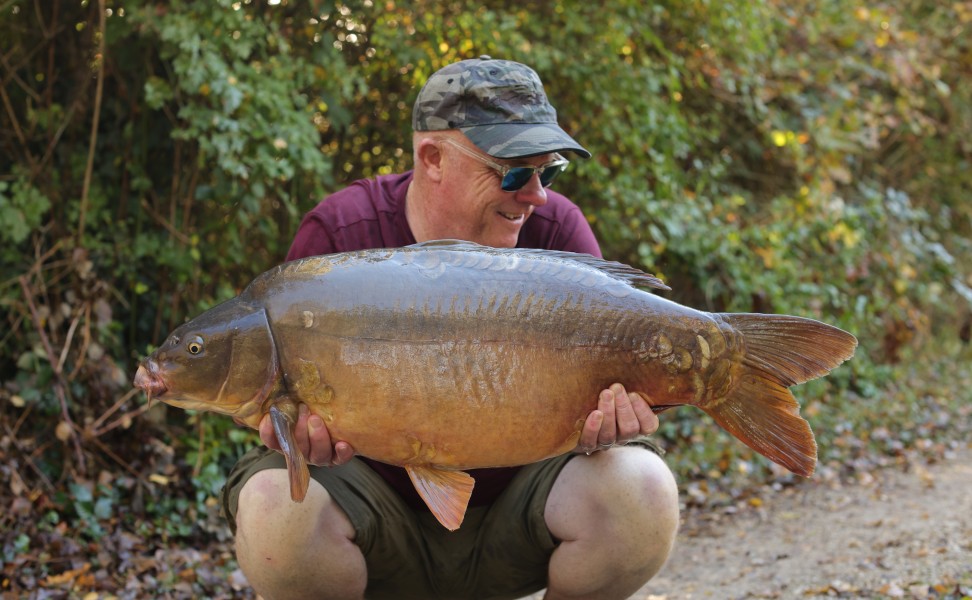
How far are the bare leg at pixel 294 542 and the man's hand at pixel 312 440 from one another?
26cm

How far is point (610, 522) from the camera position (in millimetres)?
2590

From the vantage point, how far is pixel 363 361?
223 centimetres

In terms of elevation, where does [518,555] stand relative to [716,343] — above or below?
below

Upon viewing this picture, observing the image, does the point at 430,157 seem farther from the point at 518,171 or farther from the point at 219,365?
the point at 219,365

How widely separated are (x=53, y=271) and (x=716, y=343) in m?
3.27

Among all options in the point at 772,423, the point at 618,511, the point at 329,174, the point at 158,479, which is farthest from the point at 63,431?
the point at 772,423

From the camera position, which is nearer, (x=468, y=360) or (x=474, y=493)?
(x=468, y=360)

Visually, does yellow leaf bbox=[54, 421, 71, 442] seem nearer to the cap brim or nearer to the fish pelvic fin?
the cap brim

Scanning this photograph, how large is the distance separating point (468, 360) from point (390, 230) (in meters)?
0.76

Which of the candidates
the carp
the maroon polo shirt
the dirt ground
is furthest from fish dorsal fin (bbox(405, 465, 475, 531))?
the dirt ground

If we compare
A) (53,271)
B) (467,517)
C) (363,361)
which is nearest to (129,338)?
(53,271)

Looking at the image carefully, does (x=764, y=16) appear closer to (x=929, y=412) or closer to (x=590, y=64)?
(x=590, y=64)

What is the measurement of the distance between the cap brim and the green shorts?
78 cm

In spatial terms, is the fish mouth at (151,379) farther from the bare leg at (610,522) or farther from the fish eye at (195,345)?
the bare leg at (610,522)
